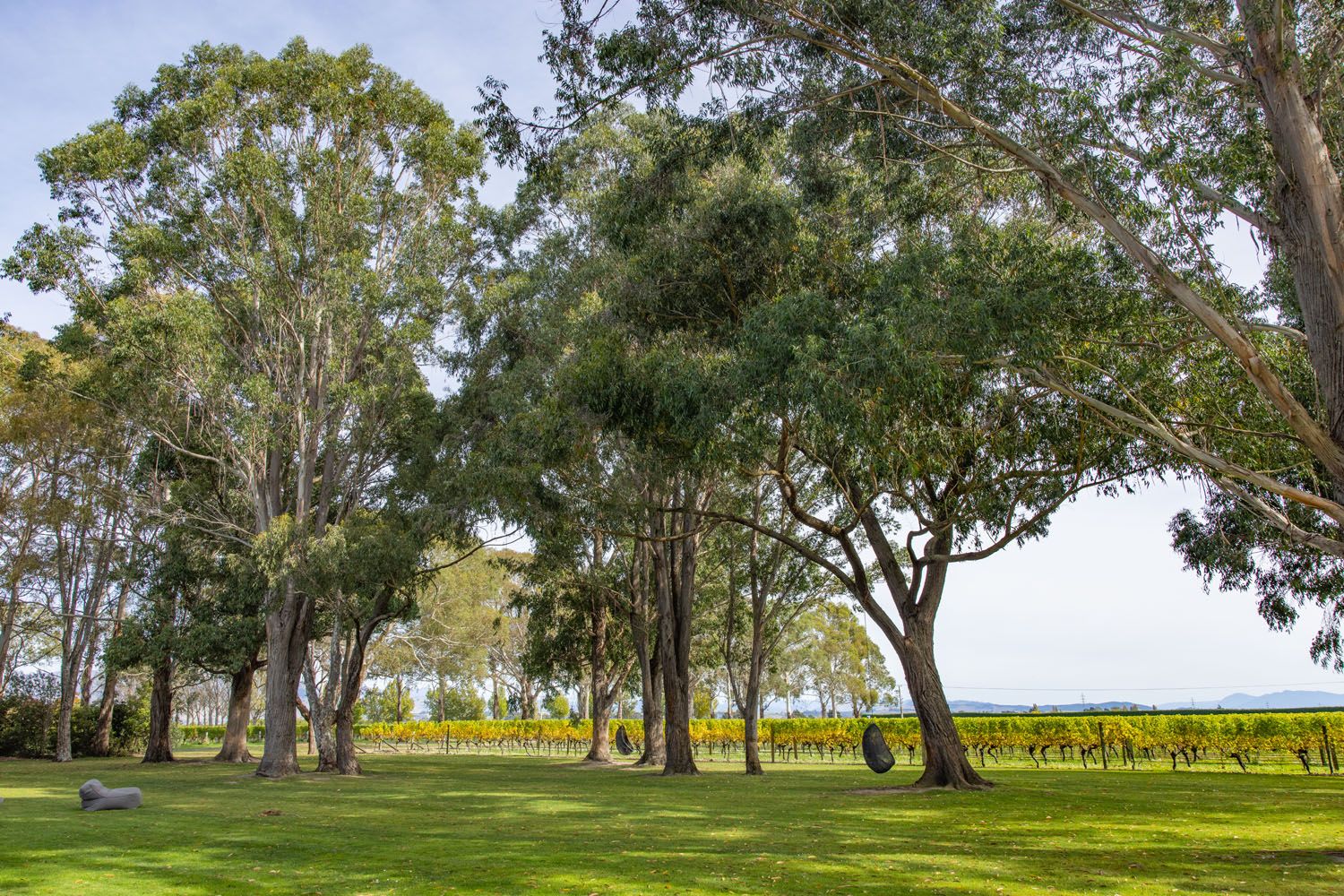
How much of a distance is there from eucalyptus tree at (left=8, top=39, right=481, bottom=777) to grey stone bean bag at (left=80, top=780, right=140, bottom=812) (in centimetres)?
842

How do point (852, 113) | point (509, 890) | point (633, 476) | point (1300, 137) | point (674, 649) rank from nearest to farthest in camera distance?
point (509, 890), point (1300, 137), point (852, 113), point (633, 476), point (674, 649)

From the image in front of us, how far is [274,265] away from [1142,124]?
64.5 feet

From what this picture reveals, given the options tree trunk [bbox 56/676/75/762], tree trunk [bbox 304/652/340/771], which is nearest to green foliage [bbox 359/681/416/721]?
tree trunk [bbox 56/676/75/762]

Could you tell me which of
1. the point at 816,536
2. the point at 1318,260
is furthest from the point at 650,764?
the point at 1318,260

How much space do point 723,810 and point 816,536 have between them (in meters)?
13.3

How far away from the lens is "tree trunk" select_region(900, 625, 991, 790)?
15.9m

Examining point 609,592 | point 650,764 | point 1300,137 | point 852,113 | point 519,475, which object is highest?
point 852,113

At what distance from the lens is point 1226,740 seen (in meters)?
24.8

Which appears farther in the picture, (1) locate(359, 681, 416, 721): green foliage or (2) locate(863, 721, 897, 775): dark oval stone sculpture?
(1) locate(359, 681, 416, 721): green foliage

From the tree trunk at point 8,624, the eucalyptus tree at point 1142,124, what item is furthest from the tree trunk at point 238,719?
the eucalyptus tree at point 1142,124

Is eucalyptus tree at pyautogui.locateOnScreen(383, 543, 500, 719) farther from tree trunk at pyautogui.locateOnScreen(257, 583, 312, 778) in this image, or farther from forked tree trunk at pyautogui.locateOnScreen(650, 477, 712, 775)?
forked tree trunk at pyautogui.locateOnScreen(650, 477, 712, 775)

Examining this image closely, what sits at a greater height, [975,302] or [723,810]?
[975,302]

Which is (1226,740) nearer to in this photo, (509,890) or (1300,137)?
(1300,137)

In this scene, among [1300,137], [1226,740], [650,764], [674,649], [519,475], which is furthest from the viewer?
[650,764]
